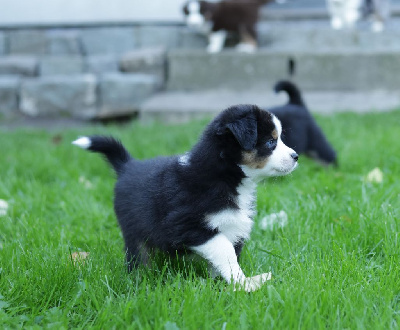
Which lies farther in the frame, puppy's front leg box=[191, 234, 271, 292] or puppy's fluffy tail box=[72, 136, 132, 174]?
puppy's fluffy tail box=[72, 136, 132, 174]

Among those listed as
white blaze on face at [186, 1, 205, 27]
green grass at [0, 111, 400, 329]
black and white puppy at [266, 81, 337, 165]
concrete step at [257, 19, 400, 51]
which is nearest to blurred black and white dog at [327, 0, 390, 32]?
concrete step at [257, 19, 400, 51]

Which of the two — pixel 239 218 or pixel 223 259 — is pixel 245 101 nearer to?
pixel 239 218

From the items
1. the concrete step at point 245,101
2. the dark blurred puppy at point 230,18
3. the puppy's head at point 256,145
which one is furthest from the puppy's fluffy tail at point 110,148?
the dark blurred puppy at point 230,18

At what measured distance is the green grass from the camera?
1950 millimetres

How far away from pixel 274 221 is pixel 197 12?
245 inches

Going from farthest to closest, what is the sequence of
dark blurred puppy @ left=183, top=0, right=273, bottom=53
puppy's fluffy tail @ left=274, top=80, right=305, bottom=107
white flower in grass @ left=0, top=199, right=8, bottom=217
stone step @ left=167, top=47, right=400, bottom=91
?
dark blurred puppy @ left=183, top=0, right=273, bottom=53
stone step @ left=167, top=47, right=400, bottom=91
puppy's fluffy tail @ left=274, top=80, right=305, bottom=107
white flower in grass @ left=0, top=199, right=8, bottom=217

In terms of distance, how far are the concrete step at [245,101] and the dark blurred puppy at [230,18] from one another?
0.95m

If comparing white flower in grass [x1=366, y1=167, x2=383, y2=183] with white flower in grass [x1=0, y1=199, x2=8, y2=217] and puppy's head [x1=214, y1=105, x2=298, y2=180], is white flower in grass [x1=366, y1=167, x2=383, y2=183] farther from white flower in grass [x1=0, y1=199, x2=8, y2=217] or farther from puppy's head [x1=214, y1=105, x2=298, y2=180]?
white flower in grass [x1=0, y1=199, x2=8, y2=217]

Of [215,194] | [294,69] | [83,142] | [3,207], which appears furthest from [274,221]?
[294,69]

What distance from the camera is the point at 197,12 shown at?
854 cm

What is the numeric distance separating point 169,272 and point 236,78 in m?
5.77

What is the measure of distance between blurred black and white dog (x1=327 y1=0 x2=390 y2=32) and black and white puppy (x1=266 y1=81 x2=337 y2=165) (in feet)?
15.4

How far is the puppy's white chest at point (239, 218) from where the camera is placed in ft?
7.43

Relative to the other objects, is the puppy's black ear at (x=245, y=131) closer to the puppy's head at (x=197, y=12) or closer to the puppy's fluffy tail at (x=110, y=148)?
the puppy's fluffy tail at (x=110, y=148)
